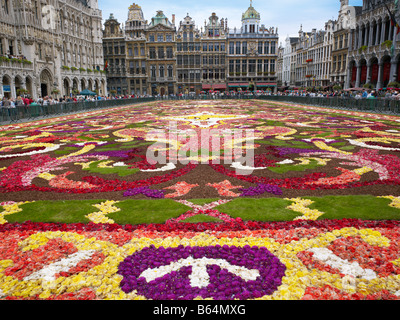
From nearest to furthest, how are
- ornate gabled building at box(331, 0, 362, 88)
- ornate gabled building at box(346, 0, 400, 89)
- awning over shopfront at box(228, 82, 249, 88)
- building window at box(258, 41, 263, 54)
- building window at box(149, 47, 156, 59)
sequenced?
ornate gabled building at box(346, 0, 400, 89), ornate gabled building at box(331, 0, 362, 88), building window at box(149, 47, 156, 59), building window at box(258, 41, 263, 54), awning over shopfront at box(228, 82, 249, 88)

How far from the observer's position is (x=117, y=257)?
3.08m

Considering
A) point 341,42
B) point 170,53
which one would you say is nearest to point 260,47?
point 341,42

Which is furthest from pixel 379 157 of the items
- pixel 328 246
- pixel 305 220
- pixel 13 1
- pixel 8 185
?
pixel 13 1

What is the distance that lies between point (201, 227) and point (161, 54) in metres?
62.9

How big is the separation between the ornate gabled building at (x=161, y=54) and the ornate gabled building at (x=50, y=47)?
1088 centimetres

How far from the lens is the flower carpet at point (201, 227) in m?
2.62

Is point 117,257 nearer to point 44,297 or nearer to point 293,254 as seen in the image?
point 44,297

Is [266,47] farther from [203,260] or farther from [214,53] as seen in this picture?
[203,260]

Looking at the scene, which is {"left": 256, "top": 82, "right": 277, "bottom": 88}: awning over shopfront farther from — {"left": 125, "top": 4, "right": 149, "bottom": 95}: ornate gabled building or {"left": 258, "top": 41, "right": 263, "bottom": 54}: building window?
{"left": 125, "top": 4, "right": 149, "bottom": 95}: ornate gabled building

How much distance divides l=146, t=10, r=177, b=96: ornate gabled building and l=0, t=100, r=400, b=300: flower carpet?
57.5 meters

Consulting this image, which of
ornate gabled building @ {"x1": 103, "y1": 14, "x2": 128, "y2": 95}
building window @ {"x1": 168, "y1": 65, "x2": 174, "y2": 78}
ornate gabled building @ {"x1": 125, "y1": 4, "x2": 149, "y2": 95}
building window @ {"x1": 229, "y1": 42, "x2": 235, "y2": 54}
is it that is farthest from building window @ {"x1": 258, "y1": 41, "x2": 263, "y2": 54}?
ornate gabled building @ {"x1": 103, "y1": 14, "x2": 128, "y2": 95}

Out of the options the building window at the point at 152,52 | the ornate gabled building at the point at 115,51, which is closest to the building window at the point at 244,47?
the building window at the point at 152,52

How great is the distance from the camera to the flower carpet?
2.62m

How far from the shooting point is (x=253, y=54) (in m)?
61.7
